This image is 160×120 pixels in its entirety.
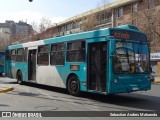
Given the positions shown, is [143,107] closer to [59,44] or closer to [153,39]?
[59,44]

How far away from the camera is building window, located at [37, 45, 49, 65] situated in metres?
17.8

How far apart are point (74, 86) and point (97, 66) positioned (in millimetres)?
2021

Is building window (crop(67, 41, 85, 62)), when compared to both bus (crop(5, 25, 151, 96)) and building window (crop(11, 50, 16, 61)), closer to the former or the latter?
bus (crop(5, 25, 151, 96))

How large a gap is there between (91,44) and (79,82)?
1831 millimetres

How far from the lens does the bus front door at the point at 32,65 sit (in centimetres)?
1961

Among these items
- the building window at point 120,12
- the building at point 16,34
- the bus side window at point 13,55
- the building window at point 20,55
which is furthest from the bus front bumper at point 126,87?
the building at point 16,34

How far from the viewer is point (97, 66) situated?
1349 centimetres

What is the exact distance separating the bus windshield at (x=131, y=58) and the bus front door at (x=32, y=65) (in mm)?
7792

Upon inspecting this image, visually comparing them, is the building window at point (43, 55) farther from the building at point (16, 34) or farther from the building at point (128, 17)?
the building at point (16, 34)

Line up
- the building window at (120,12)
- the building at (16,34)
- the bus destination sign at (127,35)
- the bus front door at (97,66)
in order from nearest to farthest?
the bus destination sign at (127,35) → the bus front door at (97,66) → the building window at (120,12) → the building at (16,34)

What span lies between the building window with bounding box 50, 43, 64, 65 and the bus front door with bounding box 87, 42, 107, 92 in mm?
2597

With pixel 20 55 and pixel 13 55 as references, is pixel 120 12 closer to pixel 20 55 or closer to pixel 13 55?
pixel 13 55

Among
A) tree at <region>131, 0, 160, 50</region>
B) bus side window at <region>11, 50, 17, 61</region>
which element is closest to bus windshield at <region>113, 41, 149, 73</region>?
bus side window at <region>11, 50, 17, 61</region>

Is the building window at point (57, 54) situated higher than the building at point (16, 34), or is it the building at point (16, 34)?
the building at point (16, 34)
